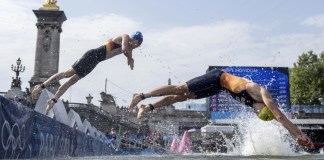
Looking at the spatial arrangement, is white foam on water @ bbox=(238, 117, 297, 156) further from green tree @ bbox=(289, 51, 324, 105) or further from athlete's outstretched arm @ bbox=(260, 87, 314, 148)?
green tree @ bbox=(289, 51, 324, 105)

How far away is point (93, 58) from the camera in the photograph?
9406mm

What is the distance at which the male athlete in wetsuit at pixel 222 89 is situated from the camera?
6.62m

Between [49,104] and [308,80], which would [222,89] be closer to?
[49,104]

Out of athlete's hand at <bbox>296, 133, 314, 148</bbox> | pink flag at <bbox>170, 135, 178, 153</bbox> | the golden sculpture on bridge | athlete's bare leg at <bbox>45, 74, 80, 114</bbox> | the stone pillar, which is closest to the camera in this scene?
athlete's hand at <bbox>296, 133, 314, 148</bbox>

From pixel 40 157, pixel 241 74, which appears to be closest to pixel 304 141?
pixel 40 157

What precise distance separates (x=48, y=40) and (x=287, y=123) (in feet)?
166

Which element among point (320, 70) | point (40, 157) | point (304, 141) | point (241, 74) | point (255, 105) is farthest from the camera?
point (320, 70)

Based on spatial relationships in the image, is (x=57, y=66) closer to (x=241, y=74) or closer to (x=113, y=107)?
(x=113, y=107)

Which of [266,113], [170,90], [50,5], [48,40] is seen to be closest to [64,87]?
[170,90]

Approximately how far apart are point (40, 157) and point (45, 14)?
159ft

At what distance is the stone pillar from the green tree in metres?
32.3

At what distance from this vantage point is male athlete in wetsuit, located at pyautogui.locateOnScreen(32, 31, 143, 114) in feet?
29.6

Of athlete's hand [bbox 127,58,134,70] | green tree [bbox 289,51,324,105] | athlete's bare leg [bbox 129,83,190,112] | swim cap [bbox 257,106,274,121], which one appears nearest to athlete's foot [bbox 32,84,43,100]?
athlete's hand [bbox 127,58,134,70]

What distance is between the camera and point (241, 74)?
36.5 metres
